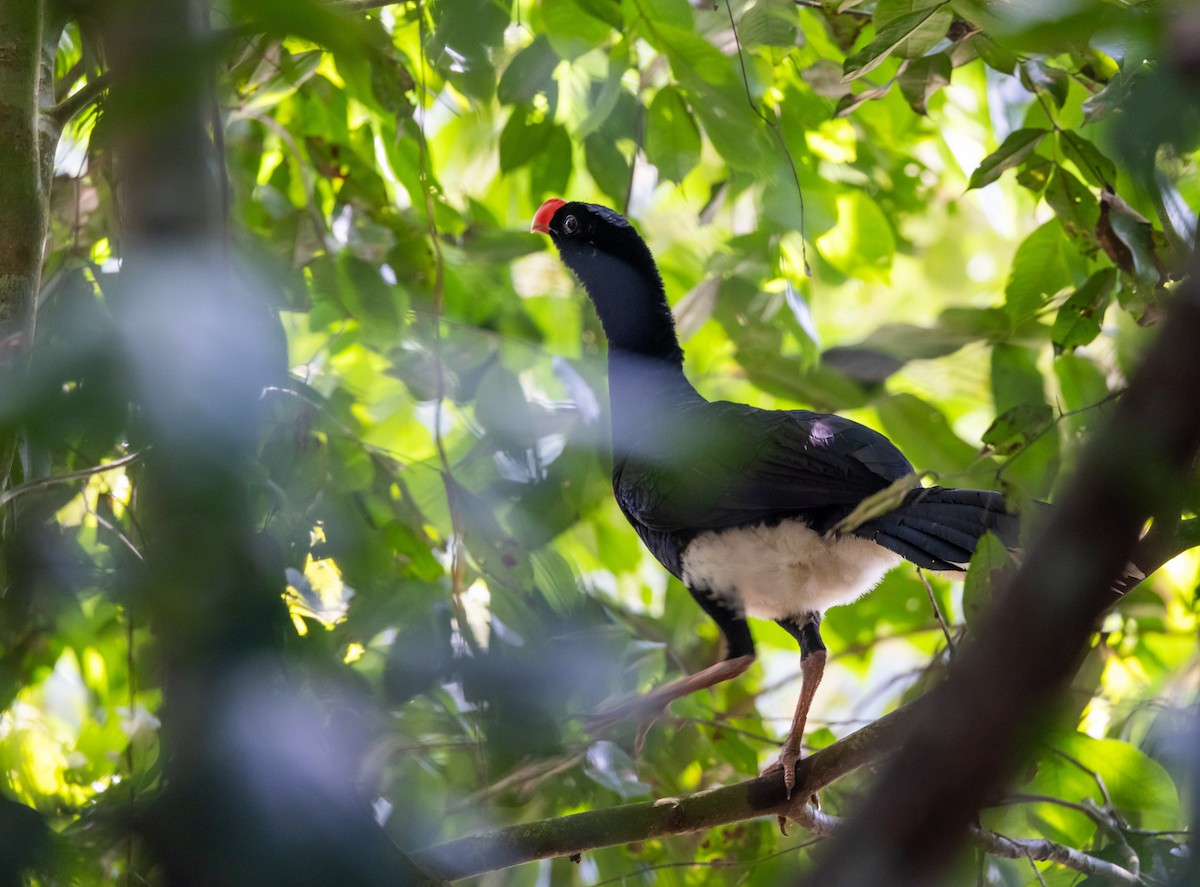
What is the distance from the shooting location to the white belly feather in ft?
9.29

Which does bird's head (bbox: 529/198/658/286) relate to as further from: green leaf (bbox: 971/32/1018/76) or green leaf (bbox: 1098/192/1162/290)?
green leaf (bbox: 1098/192/1162/290)

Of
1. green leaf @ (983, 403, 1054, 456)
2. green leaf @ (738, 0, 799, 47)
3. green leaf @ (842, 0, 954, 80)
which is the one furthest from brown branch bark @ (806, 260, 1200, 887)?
green leaf @ (738, 0, 799, 47)

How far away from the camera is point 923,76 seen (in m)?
2.48

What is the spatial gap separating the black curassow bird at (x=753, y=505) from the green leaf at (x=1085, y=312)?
0.39 meters

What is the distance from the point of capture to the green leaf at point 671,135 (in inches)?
111

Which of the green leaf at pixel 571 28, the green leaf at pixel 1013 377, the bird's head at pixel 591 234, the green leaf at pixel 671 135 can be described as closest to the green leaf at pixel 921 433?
the green leaf at pixel 1013 377

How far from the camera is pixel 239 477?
872 mm

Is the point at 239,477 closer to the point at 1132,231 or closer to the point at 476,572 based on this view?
the point at 476,572

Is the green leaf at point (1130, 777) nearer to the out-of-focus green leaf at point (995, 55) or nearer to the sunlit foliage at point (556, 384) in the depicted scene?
the sunlit foliage at point (556, 384)

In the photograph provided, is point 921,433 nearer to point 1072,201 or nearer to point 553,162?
point 1072,201

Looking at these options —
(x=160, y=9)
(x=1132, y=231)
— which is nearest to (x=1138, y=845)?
(x=1132, y=231)

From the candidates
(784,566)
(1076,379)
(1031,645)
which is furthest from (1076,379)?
(1031,645)

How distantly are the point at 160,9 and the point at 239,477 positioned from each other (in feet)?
1.23

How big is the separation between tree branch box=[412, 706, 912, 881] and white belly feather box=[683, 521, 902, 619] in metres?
0.58
